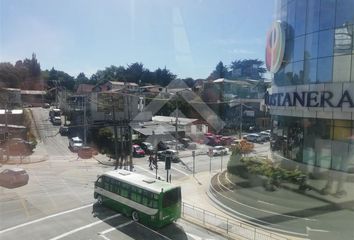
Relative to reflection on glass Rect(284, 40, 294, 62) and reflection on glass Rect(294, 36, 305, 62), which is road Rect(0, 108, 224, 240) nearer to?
reflection on glass Rect(284, 40, 294, 62)

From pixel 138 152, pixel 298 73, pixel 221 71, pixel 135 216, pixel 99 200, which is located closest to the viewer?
pixel 135 216

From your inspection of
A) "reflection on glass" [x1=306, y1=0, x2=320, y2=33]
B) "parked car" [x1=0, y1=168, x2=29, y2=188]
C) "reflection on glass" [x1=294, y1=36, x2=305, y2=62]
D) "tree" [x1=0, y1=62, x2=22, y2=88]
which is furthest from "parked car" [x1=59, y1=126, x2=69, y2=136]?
"reflection on glass" [x1=306, y1=0, x2=320, y2=33]

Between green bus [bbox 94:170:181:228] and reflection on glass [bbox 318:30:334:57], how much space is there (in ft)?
44.2

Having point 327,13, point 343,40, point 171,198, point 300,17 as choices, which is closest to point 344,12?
point 327,13

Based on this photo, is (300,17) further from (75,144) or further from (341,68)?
(75,144)

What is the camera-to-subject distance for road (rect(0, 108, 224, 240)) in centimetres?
1541

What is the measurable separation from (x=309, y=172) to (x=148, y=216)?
39.7 ft

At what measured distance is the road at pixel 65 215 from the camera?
15.4 meters

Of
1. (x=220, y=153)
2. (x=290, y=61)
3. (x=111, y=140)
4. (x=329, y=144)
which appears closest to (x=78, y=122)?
(x=111, y=140)

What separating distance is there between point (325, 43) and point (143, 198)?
15477mm

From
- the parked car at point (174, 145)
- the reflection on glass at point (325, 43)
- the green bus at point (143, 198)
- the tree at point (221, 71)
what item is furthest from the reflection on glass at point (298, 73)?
the tree at point (221, 71)

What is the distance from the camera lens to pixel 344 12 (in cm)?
2117

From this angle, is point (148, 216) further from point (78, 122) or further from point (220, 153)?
point (78, 122)

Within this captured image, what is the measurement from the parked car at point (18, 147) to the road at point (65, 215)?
8271mm
